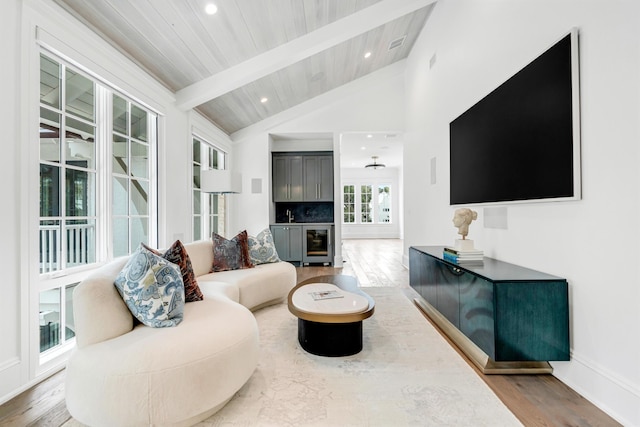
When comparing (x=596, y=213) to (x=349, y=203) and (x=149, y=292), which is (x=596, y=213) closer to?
(x=149, y=292)

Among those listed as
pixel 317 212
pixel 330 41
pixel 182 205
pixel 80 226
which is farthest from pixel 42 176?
pixel 317 212

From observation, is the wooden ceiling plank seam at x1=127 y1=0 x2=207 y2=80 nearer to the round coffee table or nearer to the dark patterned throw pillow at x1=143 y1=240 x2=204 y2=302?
the dark patterned throw pillow at x1=143 y1=240 x2=204 y2=302

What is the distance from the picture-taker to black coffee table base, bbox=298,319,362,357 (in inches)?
89.2

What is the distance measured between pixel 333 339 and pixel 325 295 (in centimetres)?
36

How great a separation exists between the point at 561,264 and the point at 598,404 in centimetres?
77

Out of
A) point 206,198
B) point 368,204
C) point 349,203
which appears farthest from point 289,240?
point 368,204

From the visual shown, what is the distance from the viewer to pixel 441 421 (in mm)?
1555

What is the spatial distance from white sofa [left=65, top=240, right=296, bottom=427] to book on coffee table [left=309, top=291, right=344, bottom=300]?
0.70m

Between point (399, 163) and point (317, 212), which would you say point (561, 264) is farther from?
point (399, 163)

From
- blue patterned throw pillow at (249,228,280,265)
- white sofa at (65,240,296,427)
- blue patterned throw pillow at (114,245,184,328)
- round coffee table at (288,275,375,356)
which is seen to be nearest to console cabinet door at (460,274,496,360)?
round coffee table at (288,275,375,356)

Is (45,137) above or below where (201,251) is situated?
above

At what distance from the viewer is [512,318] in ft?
6.16

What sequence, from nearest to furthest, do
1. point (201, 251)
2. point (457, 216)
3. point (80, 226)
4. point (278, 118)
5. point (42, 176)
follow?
point (42, 176) < point (80, 226) < point (457, 216) < point (201, 251) < point (278, 118)

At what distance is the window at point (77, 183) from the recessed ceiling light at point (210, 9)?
44.4 inches
